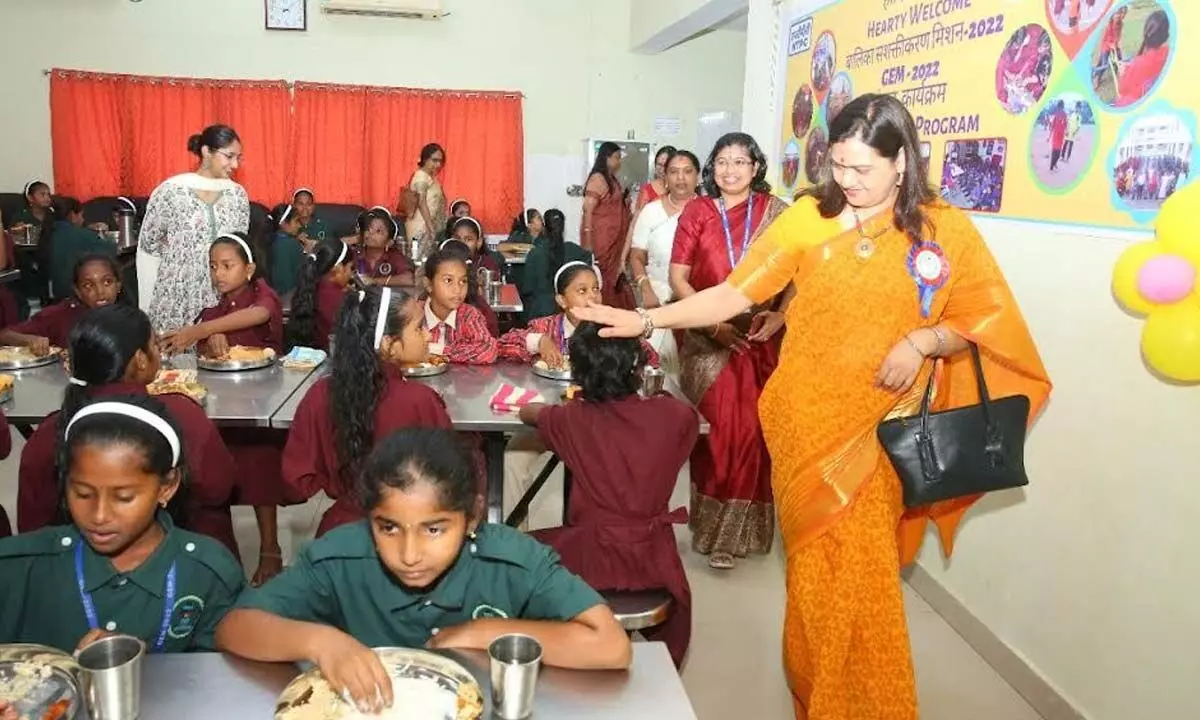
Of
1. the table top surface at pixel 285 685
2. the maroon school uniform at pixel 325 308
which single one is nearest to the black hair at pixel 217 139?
the maroon school uniform at pixel 325 308

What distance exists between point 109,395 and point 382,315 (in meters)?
0.70

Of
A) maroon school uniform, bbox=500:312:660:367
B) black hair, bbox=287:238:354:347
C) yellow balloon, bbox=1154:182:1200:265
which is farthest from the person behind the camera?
black hair, bbox=287:238:354:347

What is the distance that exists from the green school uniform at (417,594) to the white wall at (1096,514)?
159 cm

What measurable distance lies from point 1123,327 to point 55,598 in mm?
2459

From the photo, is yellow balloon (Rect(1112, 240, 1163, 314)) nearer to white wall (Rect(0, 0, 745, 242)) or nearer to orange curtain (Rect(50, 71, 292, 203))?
white wall (Rect(0, 0, 745, 242))

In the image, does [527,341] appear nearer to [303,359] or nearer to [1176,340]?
[303,359]

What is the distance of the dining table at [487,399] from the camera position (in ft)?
8.80

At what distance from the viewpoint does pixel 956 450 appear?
85.0 inches

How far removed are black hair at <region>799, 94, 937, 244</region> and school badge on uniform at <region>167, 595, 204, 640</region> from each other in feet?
5.31

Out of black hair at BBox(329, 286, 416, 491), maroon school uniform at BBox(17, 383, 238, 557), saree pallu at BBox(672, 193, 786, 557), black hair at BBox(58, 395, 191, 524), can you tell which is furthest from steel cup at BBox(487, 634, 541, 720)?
saree pallu at BBox(672, 193, 786, 557)

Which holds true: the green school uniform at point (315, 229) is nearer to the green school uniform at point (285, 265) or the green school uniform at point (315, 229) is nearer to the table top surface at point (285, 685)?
the green school uniform at point (285, 265)

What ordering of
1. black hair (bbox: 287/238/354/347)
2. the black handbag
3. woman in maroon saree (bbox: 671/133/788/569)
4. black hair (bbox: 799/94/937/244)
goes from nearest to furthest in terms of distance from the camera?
black hair (bbox: 799/94/937/244) < the black handbag < woman in maroon saree (bbox: 671/133/788/569) < black hair (bbox: 287/238/354/347)

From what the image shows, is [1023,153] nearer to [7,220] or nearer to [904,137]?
[904,137]

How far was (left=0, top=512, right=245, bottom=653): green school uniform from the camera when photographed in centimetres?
159
